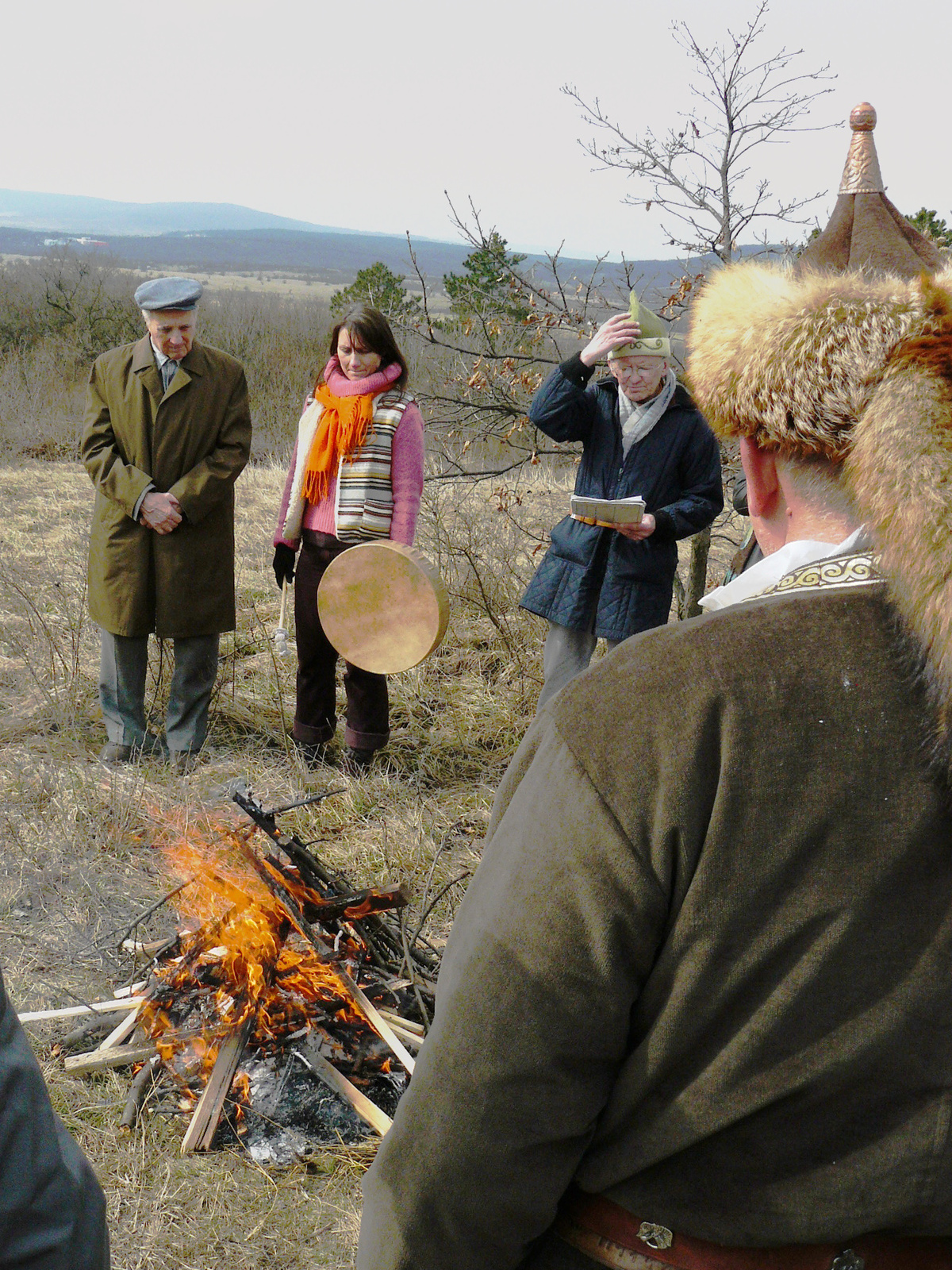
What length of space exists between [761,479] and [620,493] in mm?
3382

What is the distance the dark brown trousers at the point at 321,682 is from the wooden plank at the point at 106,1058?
2232 mm

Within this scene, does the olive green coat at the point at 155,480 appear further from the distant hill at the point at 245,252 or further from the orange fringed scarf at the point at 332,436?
the distant hill at the point at 245,252

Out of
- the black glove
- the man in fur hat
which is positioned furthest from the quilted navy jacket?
the man in fur hat

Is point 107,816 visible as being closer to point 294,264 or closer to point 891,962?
point 891,962

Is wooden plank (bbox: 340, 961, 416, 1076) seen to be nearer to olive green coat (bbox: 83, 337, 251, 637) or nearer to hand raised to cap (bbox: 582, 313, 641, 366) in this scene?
olive green coat (bbox: 83, 337, 251, 637)

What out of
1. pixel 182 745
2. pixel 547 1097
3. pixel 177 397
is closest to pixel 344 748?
pixel 182 745

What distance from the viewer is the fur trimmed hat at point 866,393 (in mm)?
978

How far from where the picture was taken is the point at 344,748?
525 centimetres

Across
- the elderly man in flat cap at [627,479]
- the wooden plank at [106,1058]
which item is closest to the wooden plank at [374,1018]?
the wooden plank at [106,1058]

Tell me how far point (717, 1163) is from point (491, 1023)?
29 cm

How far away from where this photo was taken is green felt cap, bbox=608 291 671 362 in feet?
14.0

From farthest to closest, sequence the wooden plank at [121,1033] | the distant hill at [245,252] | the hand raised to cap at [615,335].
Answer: the distant hill at [245,252], the hand raised to cap at [615,335], the wooden plank at [121,1033]

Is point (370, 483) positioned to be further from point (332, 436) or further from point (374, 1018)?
point (374, 1018)

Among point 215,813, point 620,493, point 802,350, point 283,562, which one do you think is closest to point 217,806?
point 215,813
